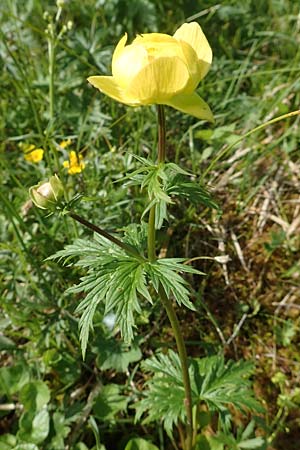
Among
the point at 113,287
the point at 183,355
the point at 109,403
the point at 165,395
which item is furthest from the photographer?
the point at 109,403

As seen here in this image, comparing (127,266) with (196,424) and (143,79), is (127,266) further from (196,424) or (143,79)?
(196,424)

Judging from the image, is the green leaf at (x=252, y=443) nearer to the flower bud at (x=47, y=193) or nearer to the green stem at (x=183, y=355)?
the green stem at (x=183, y=355)

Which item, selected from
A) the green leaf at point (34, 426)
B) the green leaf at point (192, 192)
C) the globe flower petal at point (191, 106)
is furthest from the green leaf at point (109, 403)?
the globe flower petal at point (191, 106)

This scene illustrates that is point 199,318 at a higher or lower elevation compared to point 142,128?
lower

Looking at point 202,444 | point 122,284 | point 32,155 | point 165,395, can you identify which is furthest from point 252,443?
point 32,155

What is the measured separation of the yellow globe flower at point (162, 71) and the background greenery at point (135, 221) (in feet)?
1.17

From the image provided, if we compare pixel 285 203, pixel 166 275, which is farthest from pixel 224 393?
pixel 285 203

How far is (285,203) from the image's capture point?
171 centimetres

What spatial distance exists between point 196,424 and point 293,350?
393 mm

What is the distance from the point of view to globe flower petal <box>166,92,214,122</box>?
0.82m

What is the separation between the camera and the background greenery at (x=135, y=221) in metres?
1.35

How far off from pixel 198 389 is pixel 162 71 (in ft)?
2.55

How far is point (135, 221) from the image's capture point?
4.93 ft

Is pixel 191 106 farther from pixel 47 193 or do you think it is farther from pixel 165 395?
pixel 165 395
